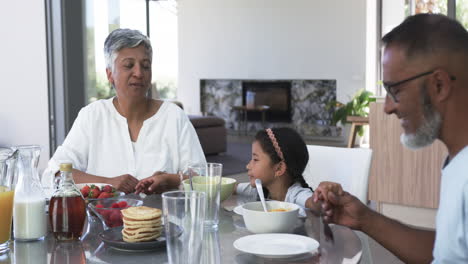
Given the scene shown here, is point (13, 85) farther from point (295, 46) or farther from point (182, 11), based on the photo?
point (182, 11)

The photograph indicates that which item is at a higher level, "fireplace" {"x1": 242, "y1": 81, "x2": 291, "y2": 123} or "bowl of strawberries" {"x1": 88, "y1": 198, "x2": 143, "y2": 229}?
"fireplace" {"x1": 242, "y1": 81, "x2": 291, "y2": 123}

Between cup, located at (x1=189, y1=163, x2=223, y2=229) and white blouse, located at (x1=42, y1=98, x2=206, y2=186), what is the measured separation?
83 cm

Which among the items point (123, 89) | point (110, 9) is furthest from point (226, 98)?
point (123, 89)

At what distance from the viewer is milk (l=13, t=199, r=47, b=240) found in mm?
1377

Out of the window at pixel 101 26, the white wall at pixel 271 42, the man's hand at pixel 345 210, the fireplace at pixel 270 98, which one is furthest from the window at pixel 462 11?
the fireplace at pixel 270 98

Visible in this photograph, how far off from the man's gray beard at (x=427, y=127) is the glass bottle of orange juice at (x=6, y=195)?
90 centimetres

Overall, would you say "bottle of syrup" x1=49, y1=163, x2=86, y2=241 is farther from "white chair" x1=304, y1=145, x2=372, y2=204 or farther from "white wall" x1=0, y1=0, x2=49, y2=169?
"white wall" x1=0, y1=0, x2=49, y2=169

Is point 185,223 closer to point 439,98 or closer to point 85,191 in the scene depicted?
point 439,98

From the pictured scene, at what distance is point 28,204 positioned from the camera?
138 cm

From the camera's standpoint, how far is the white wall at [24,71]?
A: 421cm

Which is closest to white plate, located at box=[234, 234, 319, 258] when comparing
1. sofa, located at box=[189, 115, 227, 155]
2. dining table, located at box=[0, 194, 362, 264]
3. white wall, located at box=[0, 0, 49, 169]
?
dining table, located at box=[0, 194, 362, 264]

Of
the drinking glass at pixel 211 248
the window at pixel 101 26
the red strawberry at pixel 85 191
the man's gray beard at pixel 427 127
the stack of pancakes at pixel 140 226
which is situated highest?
the window at pixel 101 26

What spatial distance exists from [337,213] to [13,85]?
3379 millimetres

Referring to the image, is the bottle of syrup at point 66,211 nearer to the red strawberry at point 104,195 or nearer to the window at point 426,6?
the red strawberry at point 104,195
